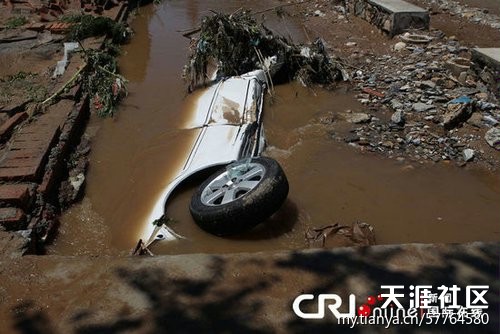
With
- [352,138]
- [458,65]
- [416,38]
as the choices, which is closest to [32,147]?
[352,138]

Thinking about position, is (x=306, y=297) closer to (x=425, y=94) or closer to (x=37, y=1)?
(x=425, y=94)

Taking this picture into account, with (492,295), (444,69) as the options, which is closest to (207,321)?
(492,295)

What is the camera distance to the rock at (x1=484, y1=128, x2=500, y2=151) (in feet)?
16.1

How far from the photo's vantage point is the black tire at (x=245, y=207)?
358 centimetres

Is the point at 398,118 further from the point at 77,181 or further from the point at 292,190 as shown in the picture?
the point at 77,181

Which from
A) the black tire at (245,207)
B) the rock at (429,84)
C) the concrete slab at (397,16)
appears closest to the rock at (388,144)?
the rock at (429,84)

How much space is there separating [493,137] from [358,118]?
5.01 ft

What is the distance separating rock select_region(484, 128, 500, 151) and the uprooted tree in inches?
96.3

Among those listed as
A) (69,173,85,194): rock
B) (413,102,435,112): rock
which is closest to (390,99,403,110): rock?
(413,102,435,112): rock

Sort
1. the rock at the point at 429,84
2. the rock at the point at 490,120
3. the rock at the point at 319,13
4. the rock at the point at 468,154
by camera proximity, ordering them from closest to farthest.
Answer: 1. the rock at the point at 468,154
2. the rock at the point at 490,120
3. the rock at the point at 429,84
4. the rock at the point at 319,13

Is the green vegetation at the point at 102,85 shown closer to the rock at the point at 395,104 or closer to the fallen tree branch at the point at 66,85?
the fallen tree branch at the point at 66,85

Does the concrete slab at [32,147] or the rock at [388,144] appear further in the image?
the rock at [388,144]

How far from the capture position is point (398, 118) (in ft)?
18.0

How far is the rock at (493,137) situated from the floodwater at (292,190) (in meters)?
0.48
